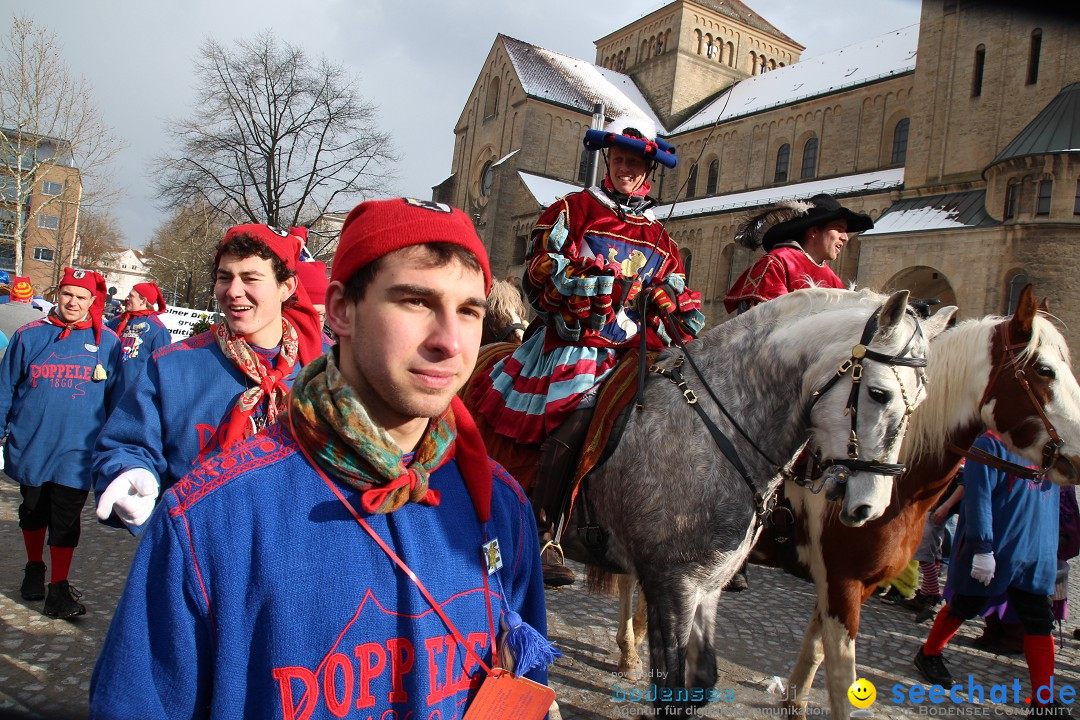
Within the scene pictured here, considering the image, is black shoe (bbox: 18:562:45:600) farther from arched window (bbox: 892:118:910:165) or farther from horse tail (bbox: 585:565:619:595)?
arched window (bbox: 892:118:910:165)

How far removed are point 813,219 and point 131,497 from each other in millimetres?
4167

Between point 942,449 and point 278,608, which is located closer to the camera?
point 278,608

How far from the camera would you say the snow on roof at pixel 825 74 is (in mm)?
34031

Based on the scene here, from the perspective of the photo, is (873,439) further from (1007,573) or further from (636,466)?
(1007,573)

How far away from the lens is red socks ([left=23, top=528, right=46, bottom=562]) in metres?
5.02

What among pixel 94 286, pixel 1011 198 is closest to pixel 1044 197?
pixel 1011 198

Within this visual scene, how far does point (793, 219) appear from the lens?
4781 mm

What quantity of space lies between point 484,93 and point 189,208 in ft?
84.8

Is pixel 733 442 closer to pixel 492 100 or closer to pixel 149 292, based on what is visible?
pixel 149 292

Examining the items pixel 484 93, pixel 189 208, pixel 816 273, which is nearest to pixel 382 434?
pixel 816 273

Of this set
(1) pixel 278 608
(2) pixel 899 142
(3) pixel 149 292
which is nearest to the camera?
(1) pixel 278 608

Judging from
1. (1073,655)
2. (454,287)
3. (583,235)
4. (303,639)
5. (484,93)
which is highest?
(484,93)

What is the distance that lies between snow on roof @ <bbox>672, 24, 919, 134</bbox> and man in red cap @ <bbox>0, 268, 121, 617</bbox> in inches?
1214

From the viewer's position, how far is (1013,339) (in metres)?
4.15
